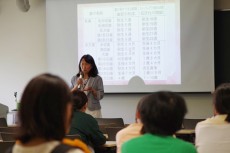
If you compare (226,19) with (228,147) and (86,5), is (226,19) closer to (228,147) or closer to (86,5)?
(86,5)

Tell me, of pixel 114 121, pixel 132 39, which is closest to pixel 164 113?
pixel 114 121

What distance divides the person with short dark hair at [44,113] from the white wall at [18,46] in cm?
545

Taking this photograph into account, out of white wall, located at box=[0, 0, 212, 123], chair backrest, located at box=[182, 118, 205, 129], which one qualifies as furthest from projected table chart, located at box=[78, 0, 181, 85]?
chair backrest, located at box=[182, 118, 205, 129]

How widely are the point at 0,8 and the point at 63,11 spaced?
1284mm

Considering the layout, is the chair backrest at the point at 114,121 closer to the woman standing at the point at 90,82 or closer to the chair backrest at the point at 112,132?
the chair backrest at the point at 112,132

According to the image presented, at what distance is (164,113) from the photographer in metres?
1.59

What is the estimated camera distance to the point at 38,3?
657 centimetres

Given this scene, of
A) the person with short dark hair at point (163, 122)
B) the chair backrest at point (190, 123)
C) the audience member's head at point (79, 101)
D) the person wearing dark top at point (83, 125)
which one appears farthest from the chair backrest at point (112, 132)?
the person with short dark hair at point (163, 122)

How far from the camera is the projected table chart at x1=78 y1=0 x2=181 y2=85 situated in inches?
233

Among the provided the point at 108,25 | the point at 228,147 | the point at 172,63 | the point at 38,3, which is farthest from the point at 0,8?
the point at 228,147

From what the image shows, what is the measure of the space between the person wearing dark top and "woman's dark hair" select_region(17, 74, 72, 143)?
1824 mm

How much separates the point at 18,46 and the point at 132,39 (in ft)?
6.92

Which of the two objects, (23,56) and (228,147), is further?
(23,56)

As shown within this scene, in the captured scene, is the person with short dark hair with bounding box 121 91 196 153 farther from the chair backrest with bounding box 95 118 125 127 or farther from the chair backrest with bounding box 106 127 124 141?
the chair backrest with bounding box 95 118 125 127
